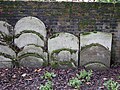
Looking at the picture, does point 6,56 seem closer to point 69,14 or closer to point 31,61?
point 31,61

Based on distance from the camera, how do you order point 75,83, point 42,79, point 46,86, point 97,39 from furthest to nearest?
point 97,39 < point 42,79 < point 75,83 < point 46,86

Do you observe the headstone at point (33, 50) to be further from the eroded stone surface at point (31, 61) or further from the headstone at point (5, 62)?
the headstone at point (5, 62)

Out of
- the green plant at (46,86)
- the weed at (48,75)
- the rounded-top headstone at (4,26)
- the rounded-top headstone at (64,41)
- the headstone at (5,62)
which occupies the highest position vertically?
the rounded-top headstone at (4,26)

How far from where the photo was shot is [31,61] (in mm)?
5191

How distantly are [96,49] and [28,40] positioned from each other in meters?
1.39

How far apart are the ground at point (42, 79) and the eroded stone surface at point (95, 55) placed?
0.58 ft

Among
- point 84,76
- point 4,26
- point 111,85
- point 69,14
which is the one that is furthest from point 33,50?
point 111,85

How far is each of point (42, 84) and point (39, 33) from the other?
4.03 feet

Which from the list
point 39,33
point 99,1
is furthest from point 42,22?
point 99,1

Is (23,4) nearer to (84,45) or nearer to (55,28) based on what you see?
(55,28)

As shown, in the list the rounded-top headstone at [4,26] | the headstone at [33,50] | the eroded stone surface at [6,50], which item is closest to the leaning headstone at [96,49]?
the headstone at [33,50]

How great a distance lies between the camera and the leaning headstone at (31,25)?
5113 millimetres

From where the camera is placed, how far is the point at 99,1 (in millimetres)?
5293

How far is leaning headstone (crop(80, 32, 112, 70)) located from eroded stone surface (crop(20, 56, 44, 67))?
0.86 metres
